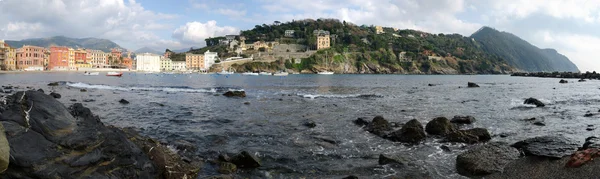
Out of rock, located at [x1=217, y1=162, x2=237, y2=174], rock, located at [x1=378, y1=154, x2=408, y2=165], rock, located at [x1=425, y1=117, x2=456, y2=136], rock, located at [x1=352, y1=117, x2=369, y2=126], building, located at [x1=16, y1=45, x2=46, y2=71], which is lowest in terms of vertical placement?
rock, located at [x1=217, y1=162, x2=237, y2=174]

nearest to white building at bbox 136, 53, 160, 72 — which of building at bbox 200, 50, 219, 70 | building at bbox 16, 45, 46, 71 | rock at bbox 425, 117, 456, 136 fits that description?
building at bbox 200, 50, 219, 70

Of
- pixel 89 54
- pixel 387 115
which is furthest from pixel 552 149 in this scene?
pixel 89 54

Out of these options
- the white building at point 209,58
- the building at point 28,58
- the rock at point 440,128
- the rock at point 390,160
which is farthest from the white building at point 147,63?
the rock at point 390,160

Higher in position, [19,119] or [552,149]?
[19,119]

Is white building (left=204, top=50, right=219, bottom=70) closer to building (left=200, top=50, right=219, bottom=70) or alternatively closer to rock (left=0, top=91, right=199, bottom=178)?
building (left=200, top=50, right=219, bottom=70)

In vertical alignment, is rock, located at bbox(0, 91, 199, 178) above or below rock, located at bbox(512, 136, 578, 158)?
above

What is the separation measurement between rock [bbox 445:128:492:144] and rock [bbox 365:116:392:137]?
2844mm

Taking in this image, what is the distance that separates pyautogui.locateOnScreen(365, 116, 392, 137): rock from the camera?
16.3m

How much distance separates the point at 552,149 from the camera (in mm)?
11062

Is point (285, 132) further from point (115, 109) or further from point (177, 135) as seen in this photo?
point (115, 109)

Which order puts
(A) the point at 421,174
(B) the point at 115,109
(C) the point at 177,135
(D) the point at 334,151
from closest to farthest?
(A) the point at 421,174 < (D) the point at 334,151 < (C) the point at 177,135 < (B) the point at 115,109

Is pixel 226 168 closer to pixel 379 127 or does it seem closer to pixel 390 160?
pixel 390 160

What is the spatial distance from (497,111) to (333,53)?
162990 millimetres

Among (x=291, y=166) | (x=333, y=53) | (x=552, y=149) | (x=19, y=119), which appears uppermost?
(x=333, y=53)
